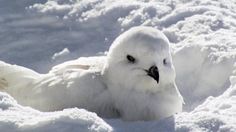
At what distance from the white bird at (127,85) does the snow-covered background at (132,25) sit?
284 mm

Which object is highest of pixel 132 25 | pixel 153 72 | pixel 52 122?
pixel 132 25

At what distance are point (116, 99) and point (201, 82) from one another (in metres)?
1.02

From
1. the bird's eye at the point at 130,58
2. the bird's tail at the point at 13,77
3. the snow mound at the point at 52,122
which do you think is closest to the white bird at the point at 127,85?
the bird's eye at the point at 130,58

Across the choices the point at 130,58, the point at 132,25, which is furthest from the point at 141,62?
the point at 132,25

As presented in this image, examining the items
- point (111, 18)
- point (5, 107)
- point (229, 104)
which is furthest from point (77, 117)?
point (111, 18)

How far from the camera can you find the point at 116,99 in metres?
5.14

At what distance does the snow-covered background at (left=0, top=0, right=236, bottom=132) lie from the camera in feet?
19.0

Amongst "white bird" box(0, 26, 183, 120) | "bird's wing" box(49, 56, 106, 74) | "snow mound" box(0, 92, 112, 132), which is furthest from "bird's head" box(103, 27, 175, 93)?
"snow mound" box(0, 92, 112, 132)

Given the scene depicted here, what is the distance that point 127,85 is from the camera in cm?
511

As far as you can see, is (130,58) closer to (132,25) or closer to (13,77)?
(13,77)

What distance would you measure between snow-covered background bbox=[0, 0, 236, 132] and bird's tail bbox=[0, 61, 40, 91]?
3.10ft

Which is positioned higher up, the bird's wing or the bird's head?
the bird's wing

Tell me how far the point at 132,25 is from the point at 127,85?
6.81 ft

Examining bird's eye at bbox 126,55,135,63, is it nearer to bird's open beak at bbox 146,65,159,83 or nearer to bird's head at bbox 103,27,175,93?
bird's head at bbox 103,27,175,93
